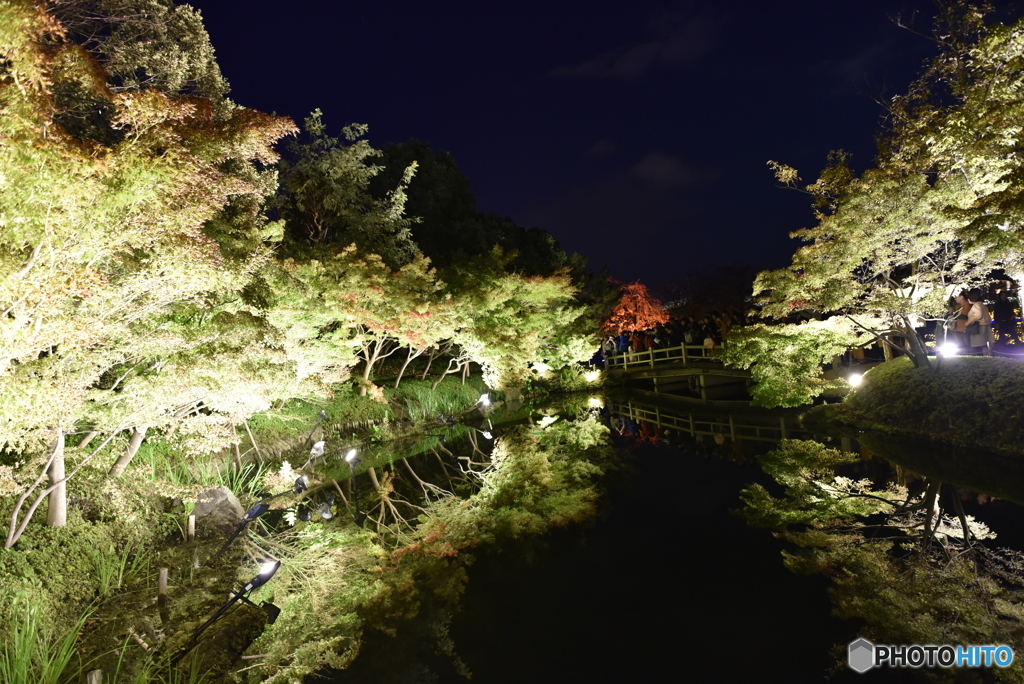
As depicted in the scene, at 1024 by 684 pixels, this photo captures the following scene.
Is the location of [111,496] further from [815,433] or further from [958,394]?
[958,394]

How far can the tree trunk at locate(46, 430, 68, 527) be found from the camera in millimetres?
5008

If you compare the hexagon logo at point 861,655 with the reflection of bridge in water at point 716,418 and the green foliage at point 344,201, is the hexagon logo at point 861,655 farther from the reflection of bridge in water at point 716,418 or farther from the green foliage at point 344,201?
the green foliage at point 344,201

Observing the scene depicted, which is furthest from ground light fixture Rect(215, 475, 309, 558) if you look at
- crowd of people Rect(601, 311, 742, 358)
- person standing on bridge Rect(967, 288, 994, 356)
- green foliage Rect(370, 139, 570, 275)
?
green foliage Rect(370, 139, 570, 275)

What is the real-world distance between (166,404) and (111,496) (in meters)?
1.61

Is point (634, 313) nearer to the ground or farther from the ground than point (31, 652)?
farther from the ground

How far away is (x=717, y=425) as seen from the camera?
1196 cm

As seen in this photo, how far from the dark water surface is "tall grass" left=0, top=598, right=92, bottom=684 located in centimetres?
178

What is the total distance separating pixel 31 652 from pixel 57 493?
2.38 m

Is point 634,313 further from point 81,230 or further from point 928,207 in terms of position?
point 81,230

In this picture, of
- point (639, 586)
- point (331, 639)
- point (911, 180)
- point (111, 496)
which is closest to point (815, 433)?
point (911, 180)

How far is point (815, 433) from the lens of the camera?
392 inches

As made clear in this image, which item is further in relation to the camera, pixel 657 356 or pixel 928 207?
pixel 657 356

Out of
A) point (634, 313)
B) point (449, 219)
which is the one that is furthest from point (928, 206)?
point (449, 219)

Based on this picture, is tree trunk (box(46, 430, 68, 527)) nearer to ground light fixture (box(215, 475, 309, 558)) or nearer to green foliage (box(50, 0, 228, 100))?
ground light fixture (box(215, 475, 309, 558))
